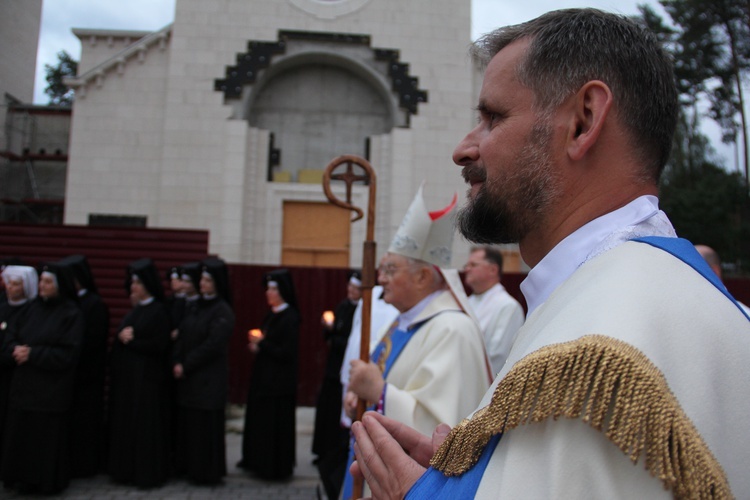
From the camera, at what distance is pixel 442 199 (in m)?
14.1

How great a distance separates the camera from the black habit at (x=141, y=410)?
587cm

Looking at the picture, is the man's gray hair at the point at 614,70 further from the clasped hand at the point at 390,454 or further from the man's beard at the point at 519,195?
the clasped hand at the point at 390,454

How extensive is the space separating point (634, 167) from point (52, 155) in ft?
53.9

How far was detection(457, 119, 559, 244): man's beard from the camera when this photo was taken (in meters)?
1.10

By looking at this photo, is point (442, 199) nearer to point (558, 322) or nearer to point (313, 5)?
point (313, 5)

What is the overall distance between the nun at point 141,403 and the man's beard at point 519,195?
5383 mm

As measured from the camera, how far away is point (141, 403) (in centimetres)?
594

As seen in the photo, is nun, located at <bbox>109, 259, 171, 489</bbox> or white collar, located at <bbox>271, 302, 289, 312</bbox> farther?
white collar, located at <bbox>271, 302, 289, 312</bbox>

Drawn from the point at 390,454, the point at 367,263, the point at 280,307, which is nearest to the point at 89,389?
the point at 280,307

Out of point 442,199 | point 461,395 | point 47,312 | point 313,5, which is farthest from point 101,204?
point 461,395

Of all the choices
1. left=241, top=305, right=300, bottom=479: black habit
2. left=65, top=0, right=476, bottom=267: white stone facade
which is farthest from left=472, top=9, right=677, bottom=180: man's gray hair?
left=65, top=0, right=476, bottom=267: white stone facade

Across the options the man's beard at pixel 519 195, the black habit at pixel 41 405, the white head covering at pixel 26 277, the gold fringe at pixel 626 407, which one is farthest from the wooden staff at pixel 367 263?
the white head covering at pixel 26 277

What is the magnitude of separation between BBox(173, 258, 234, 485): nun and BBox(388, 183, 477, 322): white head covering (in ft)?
9.72

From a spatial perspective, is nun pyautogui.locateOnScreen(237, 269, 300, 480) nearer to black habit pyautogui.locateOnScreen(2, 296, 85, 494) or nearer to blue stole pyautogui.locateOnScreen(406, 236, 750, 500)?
black habit pyautogui.locateOnScreen(2, 296, 85, 494)
